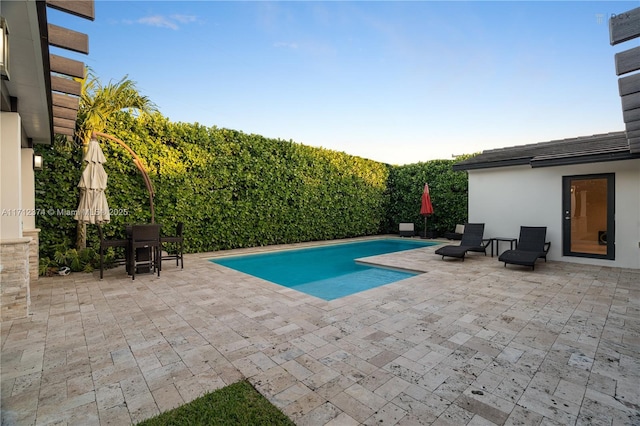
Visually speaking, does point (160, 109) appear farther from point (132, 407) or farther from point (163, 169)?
point (132, 407)

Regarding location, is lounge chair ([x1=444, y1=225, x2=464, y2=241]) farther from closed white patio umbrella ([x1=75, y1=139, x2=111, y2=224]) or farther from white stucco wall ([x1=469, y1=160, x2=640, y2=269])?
closed white patio umbrella ([x1=75, y1=139, x2=111, y2=224])

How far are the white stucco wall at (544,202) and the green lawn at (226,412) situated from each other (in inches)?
378

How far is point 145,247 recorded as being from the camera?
6.76 metres

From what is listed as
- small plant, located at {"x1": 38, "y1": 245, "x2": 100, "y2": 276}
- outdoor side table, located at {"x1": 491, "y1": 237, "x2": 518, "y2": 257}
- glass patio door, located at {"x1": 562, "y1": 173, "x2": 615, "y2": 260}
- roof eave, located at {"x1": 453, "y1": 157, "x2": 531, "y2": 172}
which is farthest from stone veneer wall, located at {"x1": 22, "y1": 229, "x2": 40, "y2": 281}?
glass patio door, located at {"x1": 562, "y1": 173, "x2": 615, "y2": 260}

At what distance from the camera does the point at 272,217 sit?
11711 mm

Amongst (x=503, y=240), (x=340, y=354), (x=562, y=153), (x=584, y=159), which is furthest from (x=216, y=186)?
(x=562, y=153)

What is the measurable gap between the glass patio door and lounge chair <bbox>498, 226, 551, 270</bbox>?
0.70 metres

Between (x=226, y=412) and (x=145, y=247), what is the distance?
230 inches

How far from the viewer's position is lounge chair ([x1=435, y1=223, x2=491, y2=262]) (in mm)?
8256

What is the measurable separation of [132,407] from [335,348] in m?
1.85

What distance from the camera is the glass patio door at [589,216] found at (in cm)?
761

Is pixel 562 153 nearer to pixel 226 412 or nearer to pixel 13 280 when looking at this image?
pixel 226 412

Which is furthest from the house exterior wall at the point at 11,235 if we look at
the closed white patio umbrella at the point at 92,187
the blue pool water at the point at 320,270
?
the blue pool water at the point at 320,270

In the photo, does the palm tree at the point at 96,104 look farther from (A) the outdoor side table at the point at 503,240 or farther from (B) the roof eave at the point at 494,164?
(A) the outdoor side table at the point at 503,240
